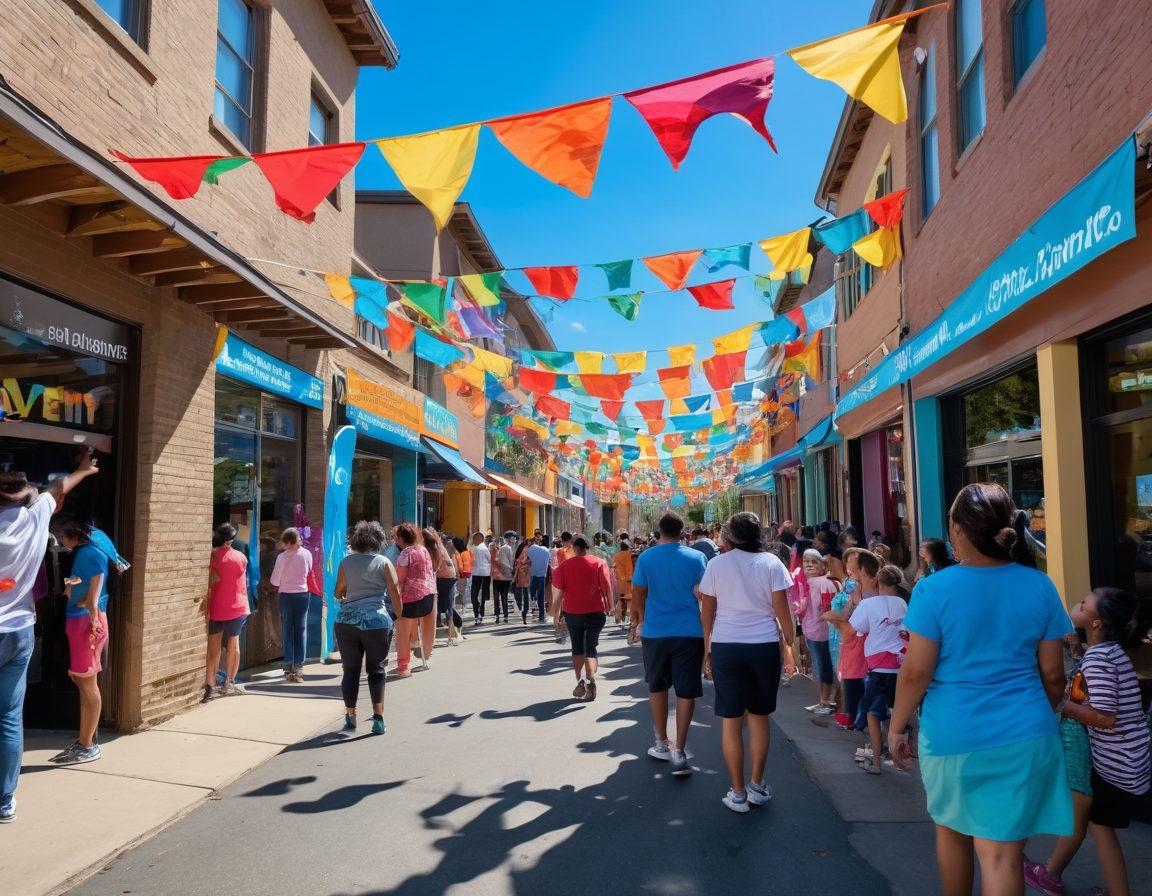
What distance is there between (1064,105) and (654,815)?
Result: 18.7 feet

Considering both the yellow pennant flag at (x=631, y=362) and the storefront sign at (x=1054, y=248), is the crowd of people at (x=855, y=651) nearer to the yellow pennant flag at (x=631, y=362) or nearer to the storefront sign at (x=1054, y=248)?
the storefront sign at (x=1054, y=248)

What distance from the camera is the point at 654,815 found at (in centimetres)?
480

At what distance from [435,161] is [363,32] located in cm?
783

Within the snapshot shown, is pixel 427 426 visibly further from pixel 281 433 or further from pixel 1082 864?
pixel 1082 864

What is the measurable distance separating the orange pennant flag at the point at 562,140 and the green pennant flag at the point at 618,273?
141 inches

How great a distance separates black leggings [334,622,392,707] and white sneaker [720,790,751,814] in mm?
3283

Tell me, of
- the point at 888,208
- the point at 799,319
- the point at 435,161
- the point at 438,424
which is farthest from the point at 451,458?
the point at 435,161

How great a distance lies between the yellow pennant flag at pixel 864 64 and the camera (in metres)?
5.57

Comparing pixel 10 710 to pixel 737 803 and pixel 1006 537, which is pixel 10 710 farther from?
pixel 1006 537

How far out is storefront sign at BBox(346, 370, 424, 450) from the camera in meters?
12.1

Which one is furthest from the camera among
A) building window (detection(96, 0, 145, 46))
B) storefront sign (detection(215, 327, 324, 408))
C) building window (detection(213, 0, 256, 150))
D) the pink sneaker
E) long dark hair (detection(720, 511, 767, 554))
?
building window (detection(213, 0, 256, 150))

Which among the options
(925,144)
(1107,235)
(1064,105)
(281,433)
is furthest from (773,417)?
(1107,235)

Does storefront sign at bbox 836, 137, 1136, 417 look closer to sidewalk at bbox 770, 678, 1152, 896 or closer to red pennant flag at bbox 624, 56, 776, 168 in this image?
red pennant flag at bbox 624, 56, 776, 168

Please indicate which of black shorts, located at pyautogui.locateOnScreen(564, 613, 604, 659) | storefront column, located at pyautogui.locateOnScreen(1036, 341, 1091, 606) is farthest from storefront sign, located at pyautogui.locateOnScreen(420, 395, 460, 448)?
storefront column, located at pyautogui.locateOnScreen(1036, 341, 1091, 606)
